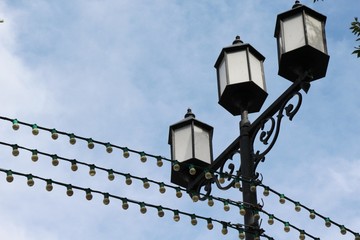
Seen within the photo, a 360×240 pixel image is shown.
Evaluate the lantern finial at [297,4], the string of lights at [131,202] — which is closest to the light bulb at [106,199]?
the string of lights at [131,202]

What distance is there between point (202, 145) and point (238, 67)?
92cm

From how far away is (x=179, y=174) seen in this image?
9359mm

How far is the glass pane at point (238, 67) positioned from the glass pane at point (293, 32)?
1.62 ft

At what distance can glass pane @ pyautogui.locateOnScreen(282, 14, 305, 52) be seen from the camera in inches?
348

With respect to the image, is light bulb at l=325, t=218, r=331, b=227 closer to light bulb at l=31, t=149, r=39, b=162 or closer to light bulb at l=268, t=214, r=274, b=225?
light bulb at l=268, t=214, r=274, b=225

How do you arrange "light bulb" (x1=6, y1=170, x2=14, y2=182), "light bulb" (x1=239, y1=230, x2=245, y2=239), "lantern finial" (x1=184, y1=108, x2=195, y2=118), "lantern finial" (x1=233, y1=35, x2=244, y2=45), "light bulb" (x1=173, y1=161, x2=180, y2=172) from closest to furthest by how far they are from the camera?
1. "light bulb" (x1=6, y1=170, x2=14, y2=182)
2. "light bulb" (x1=239, y1=230, x2=245, y2=239)
3. "light bulb" (x1=173, y1=161, x2=180, y2=172)
4. "lantern finial" (x1=233, y1=35, x2=244, y2=45)
5. "lantern finial" (x1=184, y1=108, x2=195, y2=118)

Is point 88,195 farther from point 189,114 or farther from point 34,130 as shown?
point 189,114

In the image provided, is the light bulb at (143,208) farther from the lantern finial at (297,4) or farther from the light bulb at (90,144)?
the lantern finial at (297,4)

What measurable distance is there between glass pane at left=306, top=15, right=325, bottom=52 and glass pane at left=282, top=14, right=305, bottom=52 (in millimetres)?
60

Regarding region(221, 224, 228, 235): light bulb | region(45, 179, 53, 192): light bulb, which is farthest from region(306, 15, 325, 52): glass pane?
region(45, 179, 53, 192): light bulb

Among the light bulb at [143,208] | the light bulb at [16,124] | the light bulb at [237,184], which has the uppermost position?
the light bulb at [16,124]

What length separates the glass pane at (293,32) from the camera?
883 cm

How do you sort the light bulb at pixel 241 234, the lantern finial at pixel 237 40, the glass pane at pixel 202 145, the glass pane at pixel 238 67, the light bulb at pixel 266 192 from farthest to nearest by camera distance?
the lantern finial at pixel 237 40, the glass pane at pixel 202 145, the glass pane at pixel 238 67, the light bulb at pixel 266 192, the light bulb at pixel 241 234

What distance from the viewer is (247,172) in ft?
28.7
